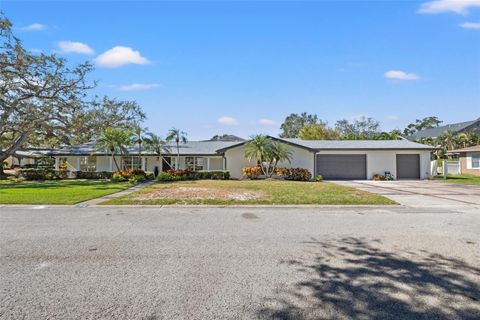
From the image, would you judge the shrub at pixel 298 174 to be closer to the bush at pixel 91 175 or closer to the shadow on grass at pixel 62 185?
the shadow on grass at pixel 62 185

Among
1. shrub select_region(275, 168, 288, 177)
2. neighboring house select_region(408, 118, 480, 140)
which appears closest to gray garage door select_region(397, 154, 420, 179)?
shrub select_region(275, 168, 288, 177)

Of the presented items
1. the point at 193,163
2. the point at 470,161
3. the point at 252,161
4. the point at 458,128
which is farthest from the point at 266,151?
the point at 458,128

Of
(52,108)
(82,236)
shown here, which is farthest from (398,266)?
(52,108)

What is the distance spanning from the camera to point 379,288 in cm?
373

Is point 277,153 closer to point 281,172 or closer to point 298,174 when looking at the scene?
point 281,172

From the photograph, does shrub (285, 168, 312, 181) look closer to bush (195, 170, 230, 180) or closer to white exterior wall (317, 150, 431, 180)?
bush (195, 170, 230, 180)

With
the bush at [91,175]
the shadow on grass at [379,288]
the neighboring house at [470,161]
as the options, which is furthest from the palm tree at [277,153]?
the neighboring house at [470,161]

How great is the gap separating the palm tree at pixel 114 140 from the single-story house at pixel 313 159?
1901 mm

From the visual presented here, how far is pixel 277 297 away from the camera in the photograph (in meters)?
3.50

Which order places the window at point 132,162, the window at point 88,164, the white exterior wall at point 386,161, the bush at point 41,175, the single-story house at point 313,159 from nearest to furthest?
1. the bush at point 41,175
2. the single-story house at point 313,159
3. the white exterior wall at point 386,161
4. the window at point 88,164
5. the window at point 132,162

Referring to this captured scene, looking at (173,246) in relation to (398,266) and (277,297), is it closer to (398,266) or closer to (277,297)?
(277,297)

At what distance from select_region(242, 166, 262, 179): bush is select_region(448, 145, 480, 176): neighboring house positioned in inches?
913

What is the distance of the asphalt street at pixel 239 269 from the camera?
3.23 metres

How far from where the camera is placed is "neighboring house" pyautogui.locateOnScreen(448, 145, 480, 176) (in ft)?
101
